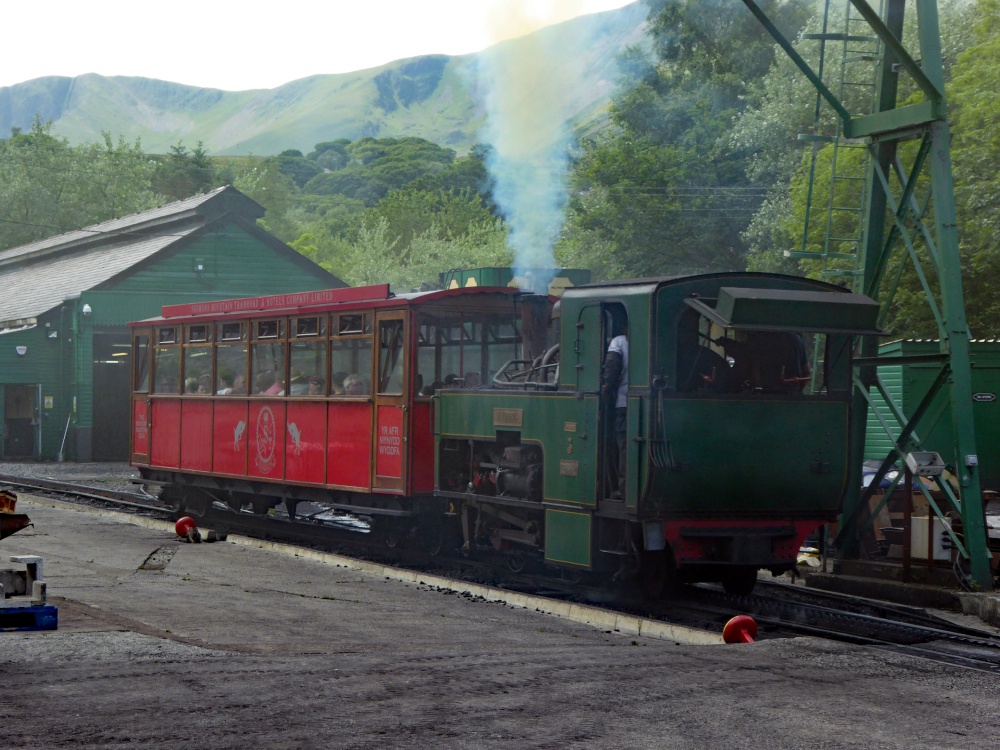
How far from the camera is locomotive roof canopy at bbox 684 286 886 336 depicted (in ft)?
34.5

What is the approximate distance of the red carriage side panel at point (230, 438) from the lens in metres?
17.4

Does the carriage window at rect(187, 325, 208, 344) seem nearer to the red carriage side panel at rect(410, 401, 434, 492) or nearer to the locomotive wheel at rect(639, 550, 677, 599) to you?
the red carriage side panel at rect(410, 401, 434, 492)

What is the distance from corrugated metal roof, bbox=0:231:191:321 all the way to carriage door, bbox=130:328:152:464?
610 inches

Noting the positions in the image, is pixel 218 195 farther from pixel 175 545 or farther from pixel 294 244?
pixel 294 244

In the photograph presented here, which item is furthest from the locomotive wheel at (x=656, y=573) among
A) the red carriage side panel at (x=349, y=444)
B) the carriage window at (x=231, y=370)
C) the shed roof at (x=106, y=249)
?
the shed roof at (x=106, y=249)

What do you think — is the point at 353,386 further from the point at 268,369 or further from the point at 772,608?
the point at 772,608

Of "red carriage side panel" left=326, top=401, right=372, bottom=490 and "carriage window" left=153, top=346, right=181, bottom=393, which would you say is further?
"carriage window" left=153, top=346, right=181, bottom=393

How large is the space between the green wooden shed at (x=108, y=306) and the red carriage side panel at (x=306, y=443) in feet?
66.3

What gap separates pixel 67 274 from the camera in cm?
3978

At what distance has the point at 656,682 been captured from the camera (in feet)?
24.5

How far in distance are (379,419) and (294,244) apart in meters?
92.9

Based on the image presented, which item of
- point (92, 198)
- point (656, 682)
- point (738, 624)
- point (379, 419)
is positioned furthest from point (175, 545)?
point (92, 198)

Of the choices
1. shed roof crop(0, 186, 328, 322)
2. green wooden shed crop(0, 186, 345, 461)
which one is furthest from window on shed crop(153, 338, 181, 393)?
shed roof crop(0, 186, 328, 322)

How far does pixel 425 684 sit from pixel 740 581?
5.59 metres
